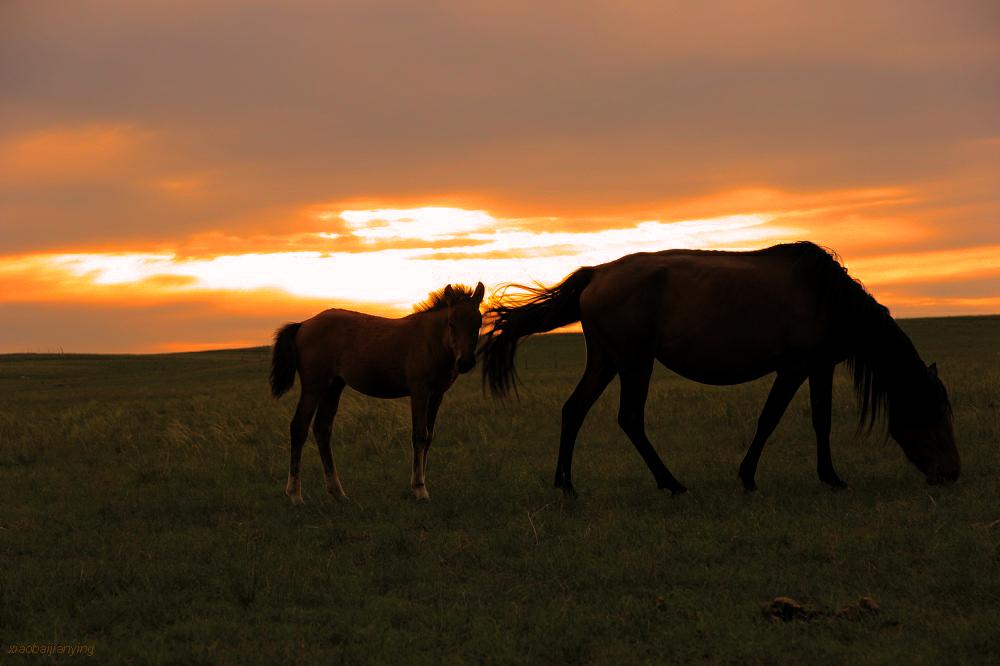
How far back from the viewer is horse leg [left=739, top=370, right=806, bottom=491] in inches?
389

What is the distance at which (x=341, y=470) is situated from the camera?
12.4 meters

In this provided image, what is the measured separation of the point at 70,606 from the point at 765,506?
634cm

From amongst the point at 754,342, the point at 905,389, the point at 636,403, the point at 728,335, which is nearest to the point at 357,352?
the point at 636,403

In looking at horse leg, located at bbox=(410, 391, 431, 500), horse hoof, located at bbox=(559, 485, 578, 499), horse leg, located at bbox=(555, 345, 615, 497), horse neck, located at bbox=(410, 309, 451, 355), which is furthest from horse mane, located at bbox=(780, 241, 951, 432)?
horse leg, located at bbox=(410, 391, 431, 500)

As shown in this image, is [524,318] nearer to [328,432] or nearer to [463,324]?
[463,324]

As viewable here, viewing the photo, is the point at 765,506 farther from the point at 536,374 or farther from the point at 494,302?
the point at 536,374

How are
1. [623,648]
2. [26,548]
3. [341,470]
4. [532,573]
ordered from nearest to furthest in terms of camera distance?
[623,648] < [532,573] < [26,548] < [341,470]

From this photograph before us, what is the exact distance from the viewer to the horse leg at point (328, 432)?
10195mm

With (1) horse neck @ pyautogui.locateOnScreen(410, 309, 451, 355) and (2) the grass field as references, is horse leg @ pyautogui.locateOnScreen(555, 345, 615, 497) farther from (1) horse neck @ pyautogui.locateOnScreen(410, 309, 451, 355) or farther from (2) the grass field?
(1) horse neck @ pyautogui.locateOnScreen(410, 309, 451, 355)

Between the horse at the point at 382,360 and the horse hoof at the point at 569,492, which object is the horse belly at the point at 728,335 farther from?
the horse at the point at 382,360

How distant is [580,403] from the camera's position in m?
10.2

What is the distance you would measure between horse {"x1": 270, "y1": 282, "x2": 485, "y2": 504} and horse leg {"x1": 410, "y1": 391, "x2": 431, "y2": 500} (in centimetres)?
1

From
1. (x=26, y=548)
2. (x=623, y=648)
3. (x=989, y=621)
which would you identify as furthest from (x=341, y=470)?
(x=989, y=621)

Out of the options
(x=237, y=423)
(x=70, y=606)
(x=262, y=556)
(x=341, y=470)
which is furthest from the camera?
(x=237, y=423)
